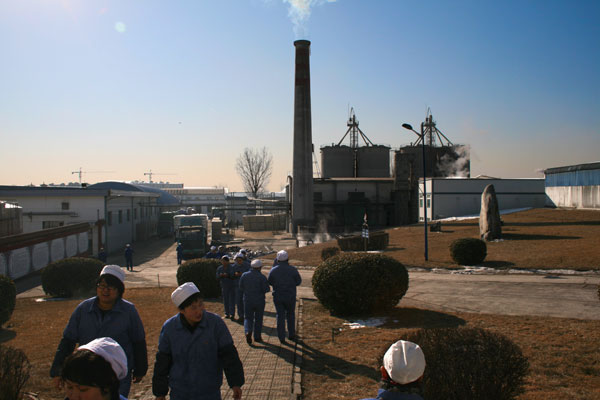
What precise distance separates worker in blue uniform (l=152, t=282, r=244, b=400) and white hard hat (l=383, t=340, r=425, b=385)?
5.93 ft

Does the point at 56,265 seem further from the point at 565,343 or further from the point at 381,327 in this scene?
the point at 565,343

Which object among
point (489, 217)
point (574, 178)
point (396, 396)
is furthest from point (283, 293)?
point (574, 178)

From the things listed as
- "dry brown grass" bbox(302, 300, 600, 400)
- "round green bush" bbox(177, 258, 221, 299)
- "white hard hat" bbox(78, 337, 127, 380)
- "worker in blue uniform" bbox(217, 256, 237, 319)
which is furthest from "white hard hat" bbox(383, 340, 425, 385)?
"round green bush" bbox(177, 258, 221, 299)

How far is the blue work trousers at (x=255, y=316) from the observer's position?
8.71 m

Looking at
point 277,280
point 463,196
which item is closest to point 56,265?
point 277,280

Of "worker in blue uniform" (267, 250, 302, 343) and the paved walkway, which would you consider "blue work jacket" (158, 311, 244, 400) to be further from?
"worker in blue uniform" (267, 250, 302, 343)

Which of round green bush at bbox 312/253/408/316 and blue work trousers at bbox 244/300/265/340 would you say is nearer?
blue work trousers at bbox 244/300/265/340

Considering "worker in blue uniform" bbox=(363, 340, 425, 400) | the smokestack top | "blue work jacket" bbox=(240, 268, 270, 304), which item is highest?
the smokestack top

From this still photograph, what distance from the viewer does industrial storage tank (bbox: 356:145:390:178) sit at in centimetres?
6912

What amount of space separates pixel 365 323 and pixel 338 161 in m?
59.9

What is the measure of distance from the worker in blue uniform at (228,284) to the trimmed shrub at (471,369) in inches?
259

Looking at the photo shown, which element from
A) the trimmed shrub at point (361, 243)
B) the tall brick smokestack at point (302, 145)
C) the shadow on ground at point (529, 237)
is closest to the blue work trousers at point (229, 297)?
the trimmed shrub at point (361, 243)

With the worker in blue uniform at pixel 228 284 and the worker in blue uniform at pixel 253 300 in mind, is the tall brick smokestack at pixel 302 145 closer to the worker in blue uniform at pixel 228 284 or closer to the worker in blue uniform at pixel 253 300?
the worker in blue uniform at pixel 228 284

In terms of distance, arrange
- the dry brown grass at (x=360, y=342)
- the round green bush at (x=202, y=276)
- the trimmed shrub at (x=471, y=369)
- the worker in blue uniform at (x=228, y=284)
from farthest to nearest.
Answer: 1. the round green bush at (x=202, y=276)
2. the worker in blue uniform at (x=228, y=284)
3. the dry brown grass at (x=360, y=342)
4. the trimmed shrub at (x=471, y=369)
